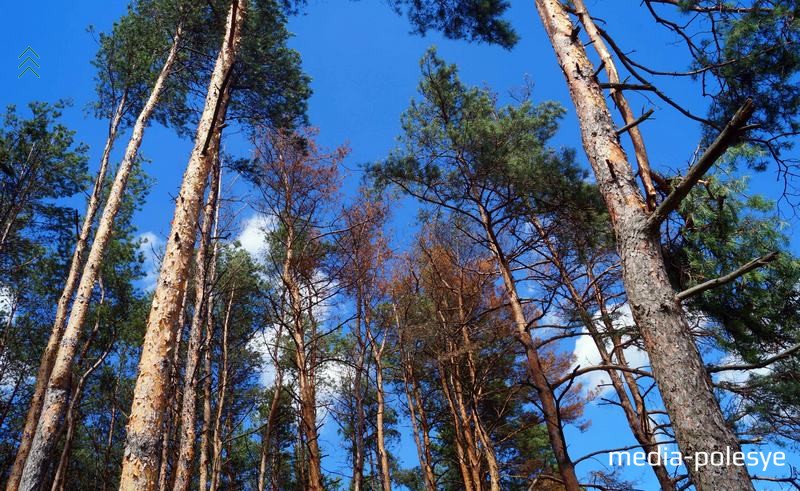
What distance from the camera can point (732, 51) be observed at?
4.30m

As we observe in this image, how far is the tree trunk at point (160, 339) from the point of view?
9.88ft

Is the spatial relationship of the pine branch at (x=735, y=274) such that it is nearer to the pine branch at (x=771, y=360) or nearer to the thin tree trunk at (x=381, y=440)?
the pine branch at (x=771, y=360)

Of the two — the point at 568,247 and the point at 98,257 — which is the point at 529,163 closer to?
the point at 568,247

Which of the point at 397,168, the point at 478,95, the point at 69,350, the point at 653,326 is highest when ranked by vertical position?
the point at 478,95

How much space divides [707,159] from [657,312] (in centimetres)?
86

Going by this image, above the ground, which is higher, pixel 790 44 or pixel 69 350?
pixel 790 44

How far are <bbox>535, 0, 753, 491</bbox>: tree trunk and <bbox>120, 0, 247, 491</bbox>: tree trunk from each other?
2.82 meters

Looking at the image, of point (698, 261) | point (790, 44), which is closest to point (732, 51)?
point (790, 44)

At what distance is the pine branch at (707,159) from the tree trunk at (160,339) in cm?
311

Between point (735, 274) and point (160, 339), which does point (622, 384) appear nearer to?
point (735, 274)

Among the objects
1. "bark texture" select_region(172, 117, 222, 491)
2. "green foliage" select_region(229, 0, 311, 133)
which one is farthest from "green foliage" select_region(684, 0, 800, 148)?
"green foliage" select_region(229, 0, 311, 133)

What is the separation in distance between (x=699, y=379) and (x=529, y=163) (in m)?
3.98

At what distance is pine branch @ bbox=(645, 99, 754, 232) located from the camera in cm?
188

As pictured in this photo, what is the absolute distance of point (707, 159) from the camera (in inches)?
84.1
